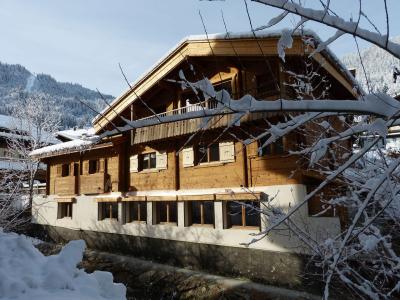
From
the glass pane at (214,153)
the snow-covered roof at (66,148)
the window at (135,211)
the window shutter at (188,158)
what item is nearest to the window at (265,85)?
the glass pane at (214,153)

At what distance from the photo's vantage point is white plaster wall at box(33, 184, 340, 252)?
385 inches

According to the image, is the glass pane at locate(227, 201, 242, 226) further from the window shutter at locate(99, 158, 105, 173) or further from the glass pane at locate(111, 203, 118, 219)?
the window shutter at locate(99, 158, 105, 173)

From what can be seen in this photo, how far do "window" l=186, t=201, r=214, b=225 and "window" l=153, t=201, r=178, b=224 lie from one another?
85 cm

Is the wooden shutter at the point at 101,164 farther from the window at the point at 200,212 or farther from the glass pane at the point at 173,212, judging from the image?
the window at the point at 200,212

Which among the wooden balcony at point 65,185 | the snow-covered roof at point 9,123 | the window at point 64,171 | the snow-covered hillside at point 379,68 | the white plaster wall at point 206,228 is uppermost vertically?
the snow-covered roof at point 9,123

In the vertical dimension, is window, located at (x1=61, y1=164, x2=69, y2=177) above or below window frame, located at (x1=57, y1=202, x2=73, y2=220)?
above

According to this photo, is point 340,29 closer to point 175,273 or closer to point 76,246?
point 76,246

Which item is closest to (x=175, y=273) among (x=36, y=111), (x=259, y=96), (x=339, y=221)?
(x=339, y=221)

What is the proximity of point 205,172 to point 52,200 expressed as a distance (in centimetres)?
1237

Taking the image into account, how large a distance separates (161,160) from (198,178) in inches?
91.4

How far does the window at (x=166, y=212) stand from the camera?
1398 cm

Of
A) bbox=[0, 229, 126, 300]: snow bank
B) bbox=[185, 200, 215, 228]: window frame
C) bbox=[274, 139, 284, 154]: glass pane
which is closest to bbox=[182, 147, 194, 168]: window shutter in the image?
bbox=[185, 200, 215, 228]: window frame

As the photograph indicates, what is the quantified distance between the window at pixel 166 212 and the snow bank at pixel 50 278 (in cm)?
945

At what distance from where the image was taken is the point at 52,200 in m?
20.6
